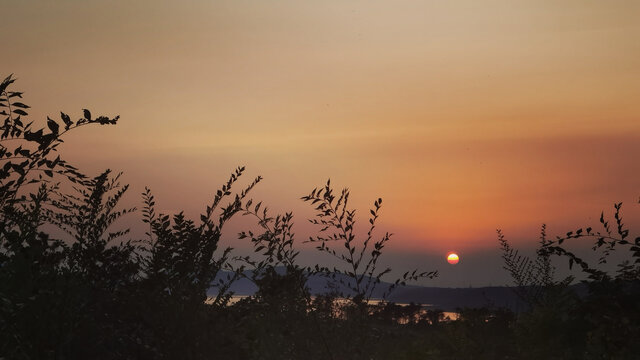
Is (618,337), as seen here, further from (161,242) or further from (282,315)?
(282,315)

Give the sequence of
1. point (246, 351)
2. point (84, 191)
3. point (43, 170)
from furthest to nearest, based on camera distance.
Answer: point (84, 191), point (246, 351), point (43, 170)

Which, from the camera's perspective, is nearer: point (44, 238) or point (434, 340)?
point (44, 238)

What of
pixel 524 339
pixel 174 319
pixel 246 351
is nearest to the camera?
pixel 174 319

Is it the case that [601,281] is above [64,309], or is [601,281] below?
above

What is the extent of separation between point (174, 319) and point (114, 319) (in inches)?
25.2

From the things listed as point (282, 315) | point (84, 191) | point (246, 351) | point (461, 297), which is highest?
point (461, 297)

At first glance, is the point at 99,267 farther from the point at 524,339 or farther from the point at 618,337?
the point at 524,339

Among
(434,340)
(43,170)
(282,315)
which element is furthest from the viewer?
(434,340)

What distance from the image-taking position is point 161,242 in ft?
24.5

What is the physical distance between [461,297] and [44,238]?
149059 mm

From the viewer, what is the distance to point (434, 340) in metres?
13.7

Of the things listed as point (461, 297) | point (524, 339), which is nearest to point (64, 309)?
point (524, 339)

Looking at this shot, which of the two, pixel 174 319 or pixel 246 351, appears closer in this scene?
pixel 174 319

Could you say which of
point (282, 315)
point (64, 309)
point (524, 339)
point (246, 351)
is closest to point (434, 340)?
point (524, 339)
